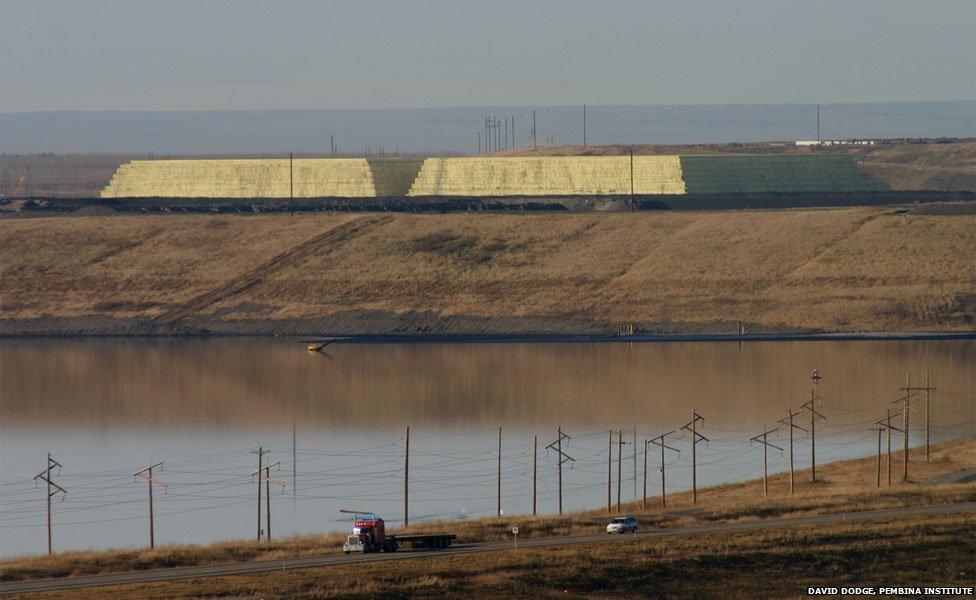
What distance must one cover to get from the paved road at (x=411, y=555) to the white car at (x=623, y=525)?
242 millimetres

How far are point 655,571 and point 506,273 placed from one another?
57.6m

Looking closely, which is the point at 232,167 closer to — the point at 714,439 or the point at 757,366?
the point at 757,366

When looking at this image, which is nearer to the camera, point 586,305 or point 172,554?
point 172,554

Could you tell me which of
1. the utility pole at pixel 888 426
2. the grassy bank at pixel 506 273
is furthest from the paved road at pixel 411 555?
the grassy bank at pixel 506 273

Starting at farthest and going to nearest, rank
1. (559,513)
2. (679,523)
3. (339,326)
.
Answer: (339,326), (559,513), (679,523)

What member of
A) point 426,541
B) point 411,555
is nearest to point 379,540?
point 411,555

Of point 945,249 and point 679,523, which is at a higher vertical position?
point 945,249

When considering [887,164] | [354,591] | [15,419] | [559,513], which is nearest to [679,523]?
[559,513]

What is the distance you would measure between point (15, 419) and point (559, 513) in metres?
24.1

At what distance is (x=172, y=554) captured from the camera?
3134 cm

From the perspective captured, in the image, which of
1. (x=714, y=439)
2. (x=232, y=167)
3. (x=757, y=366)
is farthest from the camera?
(x=232, y=167)

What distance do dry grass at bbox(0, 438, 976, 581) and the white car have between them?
0.69 meters

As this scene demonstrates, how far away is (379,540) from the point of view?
31812mm

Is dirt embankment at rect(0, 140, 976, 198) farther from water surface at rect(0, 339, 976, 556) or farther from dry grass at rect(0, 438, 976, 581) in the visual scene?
dry grass at rect(0, 438, 976, 581)
